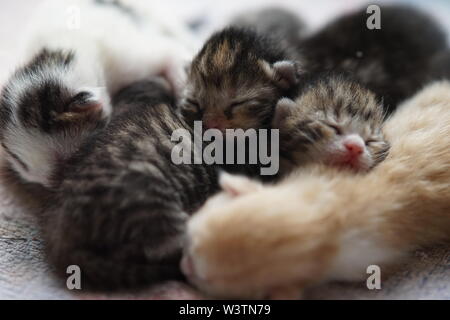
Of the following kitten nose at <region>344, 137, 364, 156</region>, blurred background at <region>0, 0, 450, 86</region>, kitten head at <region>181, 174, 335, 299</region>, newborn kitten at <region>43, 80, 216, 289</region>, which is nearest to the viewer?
kitten head at <region>181, 174, 335, 299</region>

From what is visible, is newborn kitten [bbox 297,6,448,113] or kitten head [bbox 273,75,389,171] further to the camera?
newborn kitten [bbox 297,6,448,113]

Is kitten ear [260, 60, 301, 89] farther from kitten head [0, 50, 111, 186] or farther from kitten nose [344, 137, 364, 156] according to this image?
kitten head [0, 50, 111, 186]

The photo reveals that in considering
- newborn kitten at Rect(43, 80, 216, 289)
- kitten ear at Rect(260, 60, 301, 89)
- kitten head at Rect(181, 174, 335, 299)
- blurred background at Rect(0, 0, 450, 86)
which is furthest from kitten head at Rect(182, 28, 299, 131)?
blurred background at Rect(0, 0, 450, 86)

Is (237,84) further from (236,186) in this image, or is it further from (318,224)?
(318,224)

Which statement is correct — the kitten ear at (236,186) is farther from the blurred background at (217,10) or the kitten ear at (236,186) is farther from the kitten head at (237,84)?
the blurred background at (217,10)

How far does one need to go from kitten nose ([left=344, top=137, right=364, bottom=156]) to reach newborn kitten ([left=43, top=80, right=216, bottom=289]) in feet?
1.47

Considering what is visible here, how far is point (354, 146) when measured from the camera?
1.52 m

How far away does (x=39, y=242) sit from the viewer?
167cm

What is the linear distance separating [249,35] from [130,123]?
574 mm

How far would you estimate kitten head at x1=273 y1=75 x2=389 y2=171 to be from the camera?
158 centimetres

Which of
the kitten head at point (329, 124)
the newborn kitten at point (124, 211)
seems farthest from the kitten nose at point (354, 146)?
the newborn kitten at point (124, 211)

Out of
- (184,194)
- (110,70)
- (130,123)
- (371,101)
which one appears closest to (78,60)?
(110,70)

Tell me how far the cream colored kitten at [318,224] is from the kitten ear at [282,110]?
228 mm

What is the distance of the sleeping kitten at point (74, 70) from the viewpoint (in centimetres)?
169
